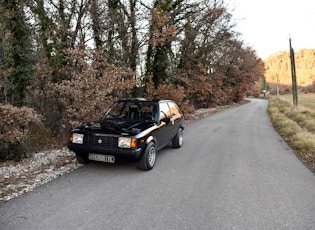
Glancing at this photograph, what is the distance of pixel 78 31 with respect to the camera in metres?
8.20

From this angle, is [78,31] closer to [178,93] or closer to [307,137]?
[178,93]

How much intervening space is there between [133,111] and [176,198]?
321 centimetres

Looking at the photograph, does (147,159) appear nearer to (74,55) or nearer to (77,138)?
(77,138)

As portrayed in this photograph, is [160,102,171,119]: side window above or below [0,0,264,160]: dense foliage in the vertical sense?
below

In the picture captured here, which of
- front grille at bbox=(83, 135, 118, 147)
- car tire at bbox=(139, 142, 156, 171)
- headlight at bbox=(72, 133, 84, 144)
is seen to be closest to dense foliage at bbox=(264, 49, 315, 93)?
car tire at bbox=(139, 142, 156, 171)

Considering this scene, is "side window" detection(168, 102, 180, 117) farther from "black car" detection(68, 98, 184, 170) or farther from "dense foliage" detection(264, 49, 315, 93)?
"dense foliage" detection(264, 49, 315, 93)

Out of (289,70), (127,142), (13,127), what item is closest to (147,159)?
(127,142)

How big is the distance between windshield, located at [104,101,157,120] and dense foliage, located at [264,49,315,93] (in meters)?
46.4

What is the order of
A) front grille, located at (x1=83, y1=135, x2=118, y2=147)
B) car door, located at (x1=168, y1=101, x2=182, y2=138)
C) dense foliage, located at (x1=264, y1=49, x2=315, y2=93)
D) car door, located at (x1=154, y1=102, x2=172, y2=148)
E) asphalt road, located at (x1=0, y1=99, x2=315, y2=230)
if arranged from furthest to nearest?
1. dense foliage, located at (x1=264, y1=49, x2=315, y2=93)
2. car door, located at (x1=168, y1=101, x2=182, y2=138)
3. car door, located at (x1=154, y1=102, x2=172, y2=148)
4. front grille, located at (x1=83, y1=135, x2=118, y2=147)
5. asphalt road, located at (x1=0, y1=99, x2=315, y2=230)

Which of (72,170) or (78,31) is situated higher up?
(78,31)

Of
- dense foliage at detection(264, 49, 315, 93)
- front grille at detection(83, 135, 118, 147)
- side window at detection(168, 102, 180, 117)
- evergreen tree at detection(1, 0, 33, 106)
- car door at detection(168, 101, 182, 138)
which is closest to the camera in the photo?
front grille at detection(83, 135, 118, 147)

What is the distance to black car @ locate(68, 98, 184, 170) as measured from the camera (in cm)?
467

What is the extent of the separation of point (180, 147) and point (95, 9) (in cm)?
605

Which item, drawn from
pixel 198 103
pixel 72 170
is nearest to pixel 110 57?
pixel 72 170
